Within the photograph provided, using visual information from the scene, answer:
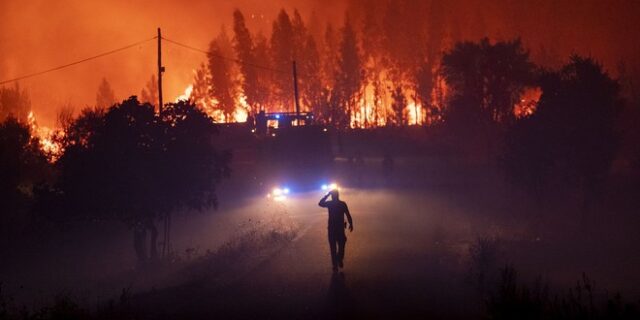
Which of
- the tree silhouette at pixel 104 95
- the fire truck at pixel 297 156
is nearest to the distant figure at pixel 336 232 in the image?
the fire truck at pixel 297 156

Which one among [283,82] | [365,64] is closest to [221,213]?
[283,82]

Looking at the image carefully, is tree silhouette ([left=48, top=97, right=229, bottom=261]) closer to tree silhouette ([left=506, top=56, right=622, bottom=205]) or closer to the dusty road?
the dusty road

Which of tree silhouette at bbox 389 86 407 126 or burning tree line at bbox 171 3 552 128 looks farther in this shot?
burning tree line at bbox 171 3 552 128

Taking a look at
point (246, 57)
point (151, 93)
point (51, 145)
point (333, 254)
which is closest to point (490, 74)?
point (51, 145)

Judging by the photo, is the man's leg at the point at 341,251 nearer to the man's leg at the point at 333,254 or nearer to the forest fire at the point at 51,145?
the man's leg at the point at 333,254

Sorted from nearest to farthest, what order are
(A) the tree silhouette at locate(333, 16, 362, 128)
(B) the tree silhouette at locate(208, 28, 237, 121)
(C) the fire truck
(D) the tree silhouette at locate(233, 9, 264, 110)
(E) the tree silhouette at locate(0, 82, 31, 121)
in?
(C) the fire truck < (A) the tree silhouette at locate(333, 16, 362, 128) < (D) the tree silhouette at locate(233, 9, 264, 110) < (B) the tree silhouette at locate(208, 28, 237, 121) < (E) the tree silhouette at locate(0, 82, 31, 121)

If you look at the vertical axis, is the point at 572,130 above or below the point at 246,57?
below

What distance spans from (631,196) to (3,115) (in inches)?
4193

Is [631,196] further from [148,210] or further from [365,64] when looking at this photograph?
[365,64]

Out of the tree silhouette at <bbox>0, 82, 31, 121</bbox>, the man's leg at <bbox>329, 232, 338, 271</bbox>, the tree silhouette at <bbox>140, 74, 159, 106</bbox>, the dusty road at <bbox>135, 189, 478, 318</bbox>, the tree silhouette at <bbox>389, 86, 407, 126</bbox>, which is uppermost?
the tree silhouette at <bbox>140, 74, 159, 106</bbox>

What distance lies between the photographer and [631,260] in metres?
16.4

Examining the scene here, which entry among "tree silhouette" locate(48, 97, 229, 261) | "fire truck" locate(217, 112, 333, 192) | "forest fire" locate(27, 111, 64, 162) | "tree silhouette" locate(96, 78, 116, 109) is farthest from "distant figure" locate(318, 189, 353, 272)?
"tree silhouette" locate(96, 78, 116, 109)

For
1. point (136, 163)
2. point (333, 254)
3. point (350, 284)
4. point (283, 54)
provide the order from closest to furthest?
1. point (350, 284)
2. point (333, 254)
3. point (136, 163)
4. point (283, 54)

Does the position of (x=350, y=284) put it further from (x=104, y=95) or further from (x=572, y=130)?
(x=104, y=95)
